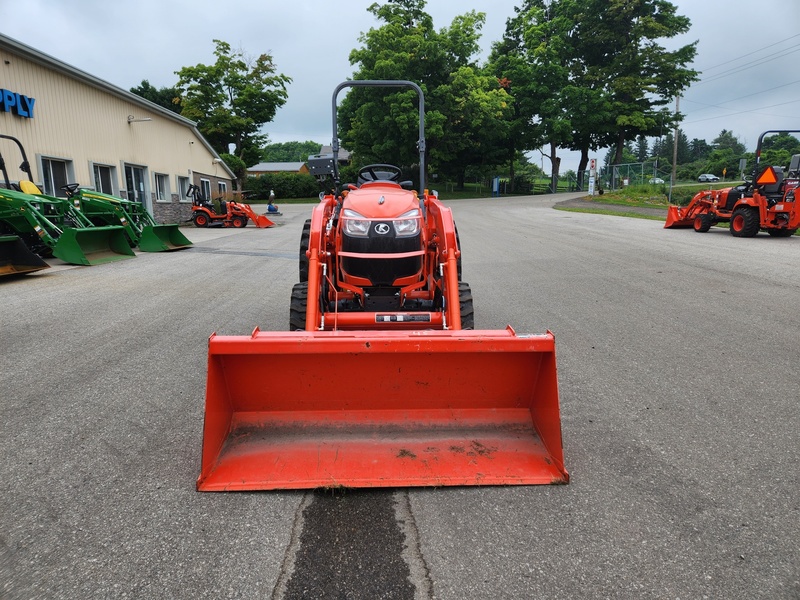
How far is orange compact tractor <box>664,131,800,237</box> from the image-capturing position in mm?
13703

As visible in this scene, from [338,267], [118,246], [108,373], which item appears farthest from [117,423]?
[118,246]

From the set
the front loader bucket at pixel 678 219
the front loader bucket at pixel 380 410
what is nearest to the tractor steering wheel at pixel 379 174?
the front loader bucket at pixel 380 410

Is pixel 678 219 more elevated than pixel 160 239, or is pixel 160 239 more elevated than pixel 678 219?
pixel 678 219

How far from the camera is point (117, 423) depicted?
11.2ft

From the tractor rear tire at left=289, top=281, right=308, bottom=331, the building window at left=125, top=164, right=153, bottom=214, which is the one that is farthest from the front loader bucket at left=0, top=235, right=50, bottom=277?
the building window at left=125, top=164, right=153, bottom=214

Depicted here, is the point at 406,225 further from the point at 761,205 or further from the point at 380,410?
the point at 761,205

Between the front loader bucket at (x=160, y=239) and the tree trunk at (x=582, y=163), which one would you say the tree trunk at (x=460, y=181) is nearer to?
the tree trunk at (x=582, y=163)

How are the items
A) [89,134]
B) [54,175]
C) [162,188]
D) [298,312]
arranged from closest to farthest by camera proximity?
[298,312] → [54,175] → [89,134] → [162,188]

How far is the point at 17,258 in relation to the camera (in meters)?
→ 9.05

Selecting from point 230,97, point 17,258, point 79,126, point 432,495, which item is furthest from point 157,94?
point 432,495

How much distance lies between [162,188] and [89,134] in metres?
6.37

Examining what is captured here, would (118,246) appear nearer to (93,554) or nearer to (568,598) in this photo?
(93,554)

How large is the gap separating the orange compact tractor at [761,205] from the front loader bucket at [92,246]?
15.6 m

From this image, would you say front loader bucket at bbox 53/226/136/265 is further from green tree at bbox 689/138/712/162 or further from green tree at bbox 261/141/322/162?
green tree at bbox 689/138/712/162
